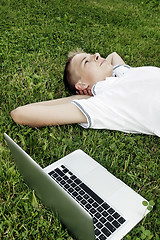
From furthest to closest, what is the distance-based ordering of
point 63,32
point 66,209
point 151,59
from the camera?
point 63,32
point 151,59
point 66,209

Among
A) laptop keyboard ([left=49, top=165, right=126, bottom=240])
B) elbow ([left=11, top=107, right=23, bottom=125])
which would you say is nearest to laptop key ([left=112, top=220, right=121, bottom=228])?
laptop keyboard ([left=49, top=165, right=126, bottom=240])

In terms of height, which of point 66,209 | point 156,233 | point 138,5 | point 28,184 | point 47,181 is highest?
point 138,5

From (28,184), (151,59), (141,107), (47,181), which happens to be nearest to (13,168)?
(28,184)

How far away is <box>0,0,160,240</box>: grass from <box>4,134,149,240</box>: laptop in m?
0.11

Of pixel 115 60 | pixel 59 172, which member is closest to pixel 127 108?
pixel 59 172

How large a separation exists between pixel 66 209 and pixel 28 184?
59 centimetres

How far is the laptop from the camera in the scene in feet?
4.92

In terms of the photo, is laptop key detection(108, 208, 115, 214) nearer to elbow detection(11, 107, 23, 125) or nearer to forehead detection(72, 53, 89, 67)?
elbow detection(11, 107, 23, 125)

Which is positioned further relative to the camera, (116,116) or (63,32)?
(63,32)

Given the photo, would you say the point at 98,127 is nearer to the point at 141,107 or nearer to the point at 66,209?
the point at 141,107

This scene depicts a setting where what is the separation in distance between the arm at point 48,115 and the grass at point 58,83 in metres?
0.10

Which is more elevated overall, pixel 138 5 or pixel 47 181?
pixel 138 5

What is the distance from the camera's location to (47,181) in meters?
1.53

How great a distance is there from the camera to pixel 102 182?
2.09m
